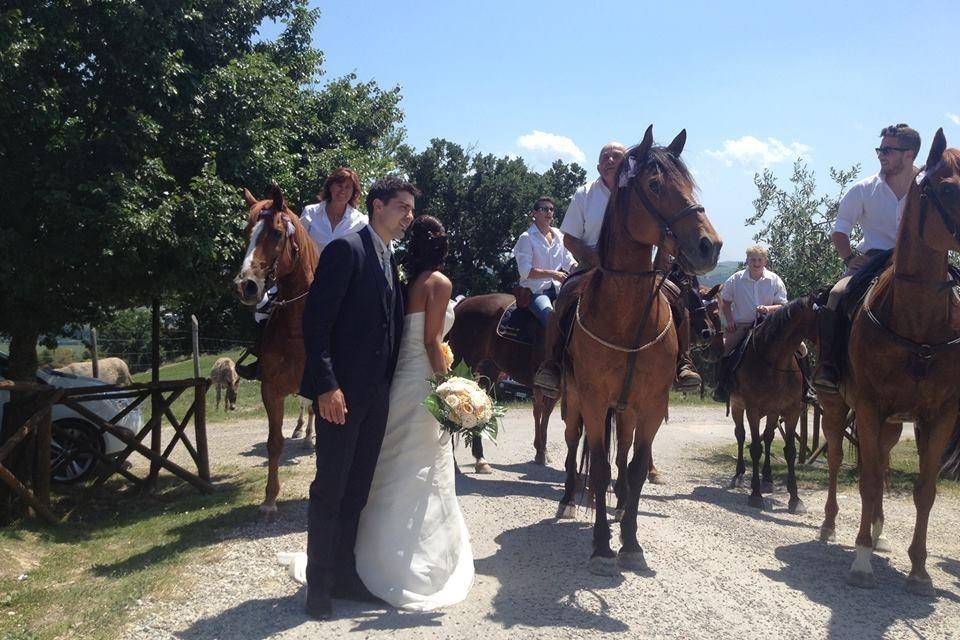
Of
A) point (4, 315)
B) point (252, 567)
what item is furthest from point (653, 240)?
point (4, 315)

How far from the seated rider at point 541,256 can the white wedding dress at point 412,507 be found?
14.3 feet

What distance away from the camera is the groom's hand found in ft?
15.1

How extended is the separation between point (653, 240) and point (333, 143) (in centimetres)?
802

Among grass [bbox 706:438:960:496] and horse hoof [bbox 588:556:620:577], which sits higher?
horse hoof [bbox 588:556:620:577]

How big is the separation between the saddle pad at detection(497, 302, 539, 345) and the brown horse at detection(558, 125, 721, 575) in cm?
343

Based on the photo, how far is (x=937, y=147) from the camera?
19.0ft

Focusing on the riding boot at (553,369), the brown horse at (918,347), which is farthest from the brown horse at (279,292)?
the brown horse at (918,347)

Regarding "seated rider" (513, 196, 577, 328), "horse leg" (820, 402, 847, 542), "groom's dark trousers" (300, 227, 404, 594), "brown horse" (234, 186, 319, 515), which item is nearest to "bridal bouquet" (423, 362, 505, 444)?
"groom's dark trousers" (300, 227, 404, 594)

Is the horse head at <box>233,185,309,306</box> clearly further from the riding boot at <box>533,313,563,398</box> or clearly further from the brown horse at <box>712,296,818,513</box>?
the brown horse at <box>712,296,818,513</box>

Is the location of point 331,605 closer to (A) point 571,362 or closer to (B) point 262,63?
(A) point 571,362

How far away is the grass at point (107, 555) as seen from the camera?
5.32 m

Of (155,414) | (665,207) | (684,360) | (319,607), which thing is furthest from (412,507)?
(155,414)

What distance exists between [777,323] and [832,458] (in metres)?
1.89

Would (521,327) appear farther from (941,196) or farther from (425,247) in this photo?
(941,196)
